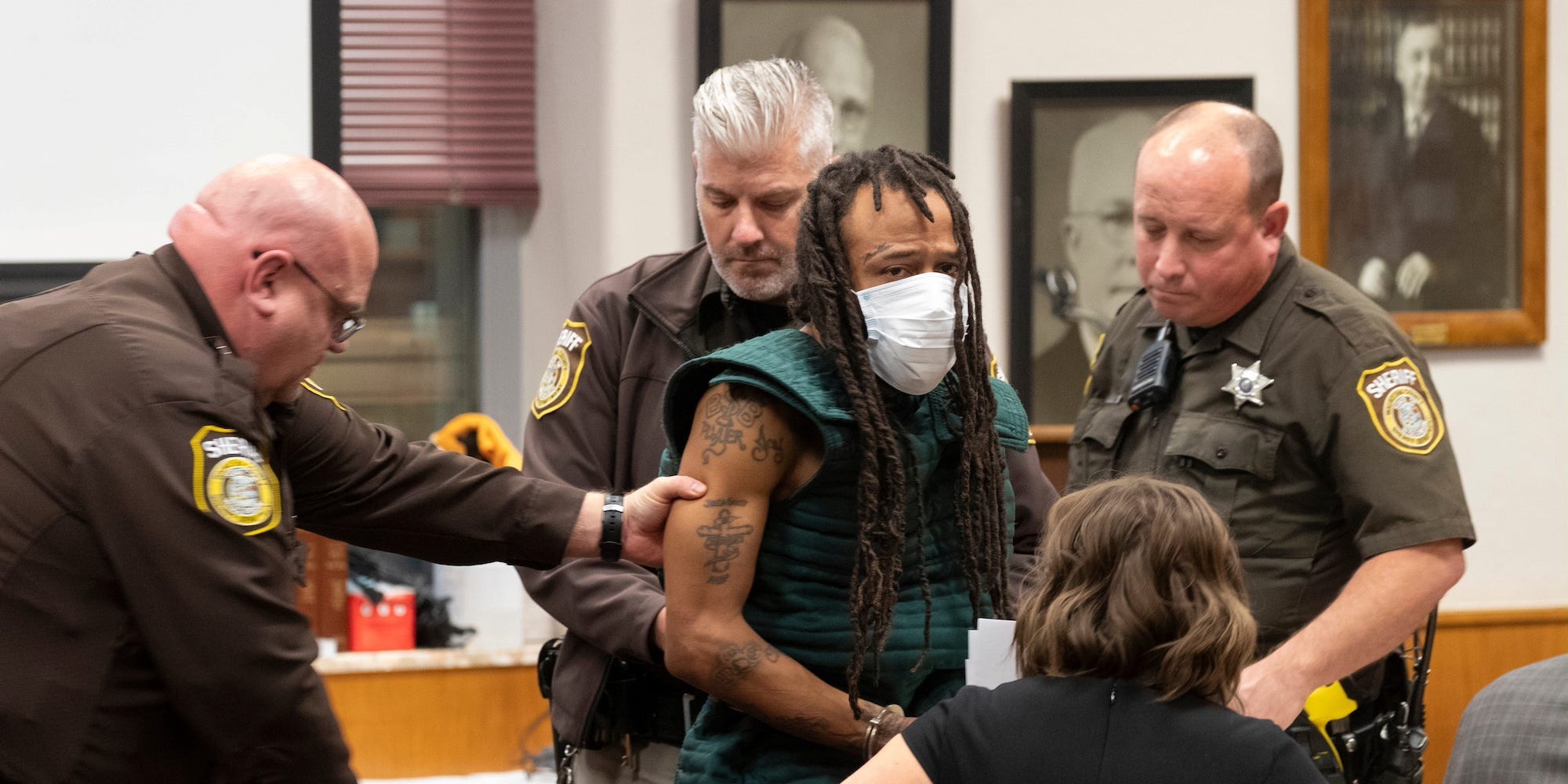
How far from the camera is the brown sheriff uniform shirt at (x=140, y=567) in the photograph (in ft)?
4.94

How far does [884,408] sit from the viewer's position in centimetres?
168

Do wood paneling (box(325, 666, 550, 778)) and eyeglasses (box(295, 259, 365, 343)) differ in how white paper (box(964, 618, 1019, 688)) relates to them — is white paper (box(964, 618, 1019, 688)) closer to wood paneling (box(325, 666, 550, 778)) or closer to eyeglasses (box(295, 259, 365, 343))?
eyeglasses (box(295, 259, 365, 343))

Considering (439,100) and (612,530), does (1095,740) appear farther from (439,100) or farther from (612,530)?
(439,100)

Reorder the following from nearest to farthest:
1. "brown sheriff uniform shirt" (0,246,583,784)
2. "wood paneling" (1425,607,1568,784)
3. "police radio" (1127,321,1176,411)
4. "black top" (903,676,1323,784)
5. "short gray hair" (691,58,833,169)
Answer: "black top" (903,676,1323,784)
"brown sheriff uniform shirt" (0,246,583,784)
"short gray hair" (691,58,833,169)
"police radio" (1127,321,1176,411)
"wood paneling" (1425,607,1568,784)

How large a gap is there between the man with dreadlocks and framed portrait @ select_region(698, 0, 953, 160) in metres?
2.12

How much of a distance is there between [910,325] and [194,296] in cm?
77

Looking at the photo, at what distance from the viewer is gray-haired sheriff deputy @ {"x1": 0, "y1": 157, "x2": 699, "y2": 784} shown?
1507 millimetres

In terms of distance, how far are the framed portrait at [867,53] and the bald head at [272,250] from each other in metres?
2.15

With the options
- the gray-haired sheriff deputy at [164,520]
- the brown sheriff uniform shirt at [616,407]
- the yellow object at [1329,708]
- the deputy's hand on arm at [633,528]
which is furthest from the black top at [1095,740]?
A: the yellow object at [1329,708]

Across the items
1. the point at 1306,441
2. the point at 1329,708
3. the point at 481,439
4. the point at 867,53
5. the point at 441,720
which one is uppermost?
the point at 867,53

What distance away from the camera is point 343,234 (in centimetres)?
173

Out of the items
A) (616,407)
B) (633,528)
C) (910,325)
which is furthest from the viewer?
(616,407)

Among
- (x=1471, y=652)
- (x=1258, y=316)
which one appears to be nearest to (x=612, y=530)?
(x=1258, y=316)

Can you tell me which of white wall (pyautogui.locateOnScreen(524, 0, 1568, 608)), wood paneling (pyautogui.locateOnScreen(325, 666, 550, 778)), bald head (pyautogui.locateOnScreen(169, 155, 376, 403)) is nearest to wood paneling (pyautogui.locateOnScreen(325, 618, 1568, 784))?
wood paneling (pyautogui.locateOnScreen(325, 666, 550, 778))
